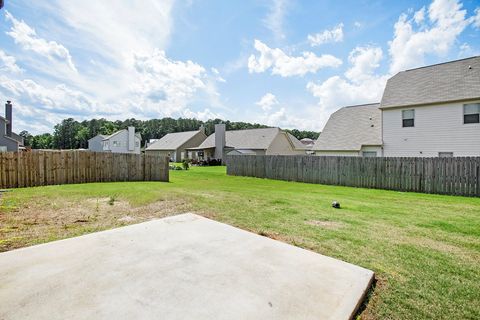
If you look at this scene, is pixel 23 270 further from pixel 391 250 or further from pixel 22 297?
pixel 391 250

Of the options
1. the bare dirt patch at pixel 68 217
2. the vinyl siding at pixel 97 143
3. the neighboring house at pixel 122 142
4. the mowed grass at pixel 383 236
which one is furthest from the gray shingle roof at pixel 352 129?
the vinyl siding at pixel 97 143

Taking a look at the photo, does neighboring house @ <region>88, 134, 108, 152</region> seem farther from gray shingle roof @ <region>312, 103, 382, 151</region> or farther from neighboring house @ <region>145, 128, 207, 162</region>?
gray shingle roof @ <region>312, 103, 382, 151</region>

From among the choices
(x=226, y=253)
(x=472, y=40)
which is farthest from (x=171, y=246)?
(x=472, y=40)

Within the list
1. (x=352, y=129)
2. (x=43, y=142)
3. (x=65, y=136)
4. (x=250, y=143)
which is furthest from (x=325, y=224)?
(x=43, y=142)

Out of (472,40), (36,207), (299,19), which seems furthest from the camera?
(472,40)

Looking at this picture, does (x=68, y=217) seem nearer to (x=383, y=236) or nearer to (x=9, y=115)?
(x=383, y=236)

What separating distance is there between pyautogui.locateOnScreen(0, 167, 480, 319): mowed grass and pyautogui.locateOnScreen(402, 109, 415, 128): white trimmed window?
10.4 meters

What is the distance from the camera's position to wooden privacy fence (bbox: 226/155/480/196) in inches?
426

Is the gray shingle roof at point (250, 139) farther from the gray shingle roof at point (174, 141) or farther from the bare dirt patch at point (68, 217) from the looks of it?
the bare dirt patch at point (68, 217)

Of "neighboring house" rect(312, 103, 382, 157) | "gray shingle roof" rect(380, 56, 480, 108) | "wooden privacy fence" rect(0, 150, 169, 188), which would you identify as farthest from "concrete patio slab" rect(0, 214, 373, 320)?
"neighboring house" rect(312, 103, 382, 157)

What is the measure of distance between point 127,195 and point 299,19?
10855 mm

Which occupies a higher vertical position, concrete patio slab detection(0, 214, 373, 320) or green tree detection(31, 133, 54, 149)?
green tree detection(31, 133, 54, 149)

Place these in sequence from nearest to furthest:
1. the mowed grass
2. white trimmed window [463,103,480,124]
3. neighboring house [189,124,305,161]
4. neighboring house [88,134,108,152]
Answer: the mowed grass, white trimmed window [463,103,480,124], neighboring house [189,124,305,161], neighboring house [88,134,108,152]

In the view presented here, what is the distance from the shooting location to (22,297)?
96.4 inches
